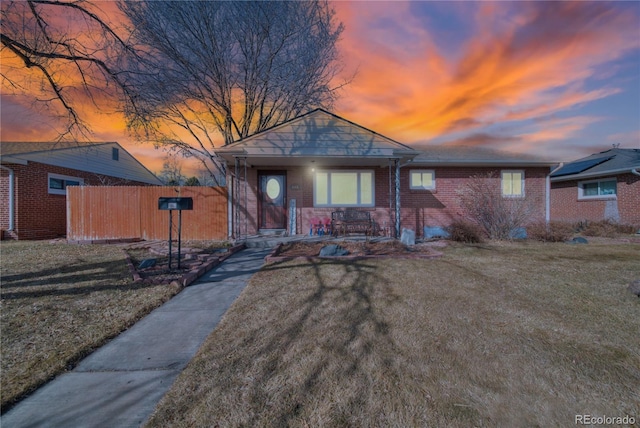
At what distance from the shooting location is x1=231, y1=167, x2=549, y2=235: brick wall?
11.3 m

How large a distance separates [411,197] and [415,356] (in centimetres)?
1002

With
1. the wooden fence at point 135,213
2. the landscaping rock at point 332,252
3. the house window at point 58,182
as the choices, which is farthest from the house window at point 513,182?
the house window at point 58,182

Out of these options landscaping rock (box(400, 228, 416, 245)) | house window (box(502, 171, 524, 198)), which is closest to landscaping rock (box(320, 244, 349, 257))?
landscaping rock (box(400, 228, 416, 245))

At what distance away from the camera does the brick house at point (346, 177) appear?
9859 mm

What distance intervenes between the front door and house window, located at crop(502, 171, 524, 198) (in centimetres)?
952

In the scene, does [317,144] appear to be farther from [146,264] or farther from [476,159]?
[476,159]

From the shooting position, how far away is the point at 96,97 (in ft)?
25.1

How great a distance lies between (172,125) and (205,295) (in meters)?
12.1

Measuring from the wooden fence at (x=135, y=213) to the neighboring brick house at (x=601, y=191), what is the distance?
14.9 metres

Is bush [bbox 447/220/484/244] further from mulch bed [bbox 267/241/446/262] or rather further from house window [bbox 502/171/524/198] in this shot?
house window [bbox 502/171/524/198]

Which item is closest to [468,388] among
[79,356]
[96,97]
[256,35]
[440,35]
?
[79,356]

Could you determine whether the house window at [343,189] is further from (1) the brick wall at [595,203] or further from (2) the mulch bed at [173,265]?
(1) the brick wall at [595,203]

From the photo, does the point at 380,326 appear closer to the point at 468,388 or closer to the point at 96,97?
the point at 468,388

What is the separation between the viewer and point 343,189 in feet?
37.9
